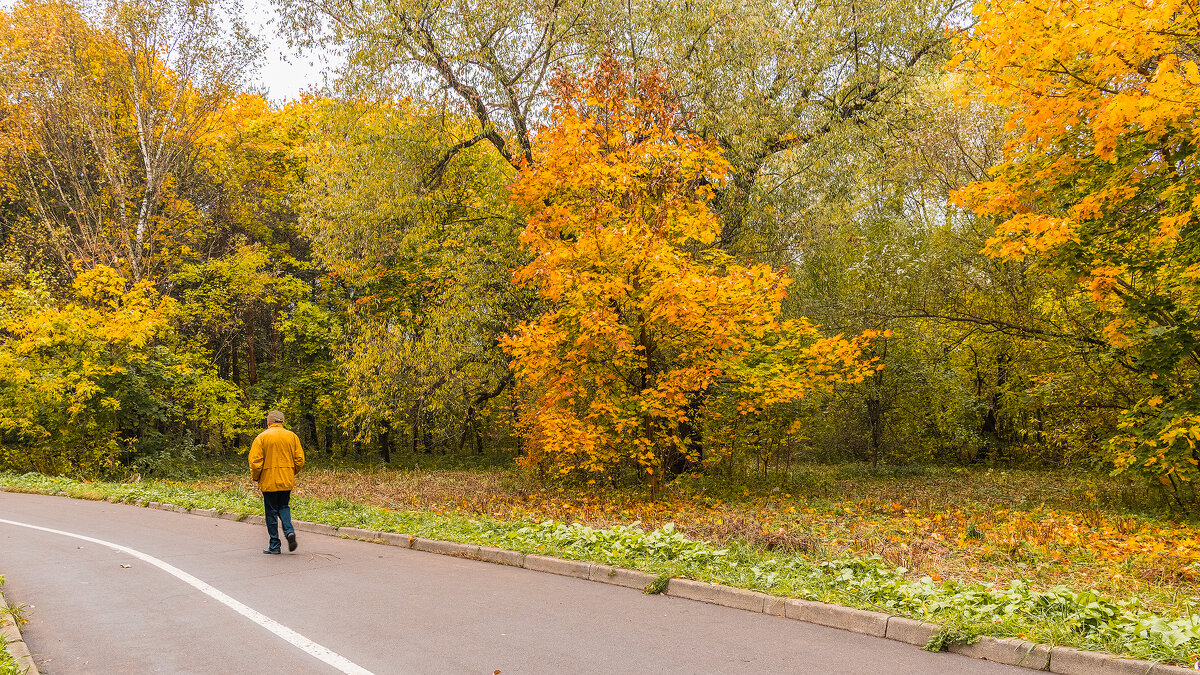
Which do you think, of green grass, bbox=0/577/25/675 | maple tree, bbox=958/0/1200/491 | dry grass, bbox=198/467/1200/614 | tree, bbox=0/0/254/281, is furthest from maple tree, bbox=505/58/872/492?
tree, bbox=0/0/254/281

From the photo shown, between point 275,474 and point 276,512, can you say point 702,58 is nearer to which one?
point 275,474

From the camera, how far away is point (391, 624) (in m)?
5.94

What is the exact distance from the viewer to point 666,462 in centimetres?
1580

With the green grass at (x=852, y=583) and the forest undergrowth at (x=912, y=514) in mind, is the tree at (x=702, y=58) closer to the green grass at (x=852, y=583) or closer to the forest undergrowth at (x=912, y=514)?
the forest undergrowth at (x=912, y=514)

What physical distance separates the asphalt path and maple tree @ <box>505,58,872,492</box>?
5.12 metres

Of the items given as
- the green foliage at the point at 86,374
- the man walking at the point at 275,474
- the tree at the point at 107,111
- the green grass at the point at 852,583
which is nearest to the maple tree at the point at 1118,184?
the green grass at the point at 852,583

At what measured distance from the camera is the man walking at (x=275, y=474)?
30.5 ft

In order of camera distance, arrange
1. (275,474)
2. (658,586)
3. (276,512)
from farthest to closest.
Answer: (276,512), (275,474), (658,586)

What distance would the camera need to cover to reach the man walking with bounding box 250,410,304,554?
9281 millimetres

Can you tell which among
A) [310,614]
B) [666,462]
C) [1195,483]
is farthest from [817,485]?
[310,614]

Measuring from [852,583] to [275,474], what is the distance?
6.83 m

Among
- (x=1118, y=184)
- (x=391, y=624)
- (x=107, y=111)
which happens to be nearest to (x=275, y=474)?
(x=391, y=624)

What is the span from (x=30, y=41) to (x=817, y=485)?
26.0 m

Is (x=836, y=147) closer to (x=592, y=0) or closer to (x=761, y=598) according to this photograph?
(x=592, y=0)
